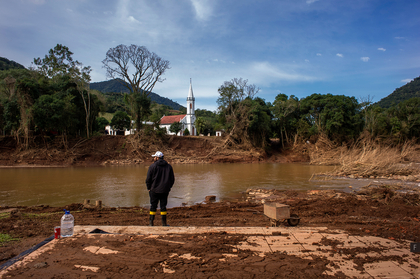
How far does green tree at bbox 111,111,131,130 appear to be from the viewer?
45469 mm

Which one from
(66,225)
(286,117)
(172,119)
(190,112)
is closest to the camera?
(66,225)

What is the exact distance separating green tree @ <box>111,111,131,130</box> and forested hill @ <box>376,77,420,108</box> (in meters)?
85.9

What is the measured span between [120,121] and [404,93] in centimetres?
10367

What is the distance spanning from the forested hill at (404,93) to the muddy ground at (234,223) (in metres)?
97.4

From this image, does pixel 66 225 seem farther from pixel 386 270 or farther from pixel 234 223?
pixel 386 270

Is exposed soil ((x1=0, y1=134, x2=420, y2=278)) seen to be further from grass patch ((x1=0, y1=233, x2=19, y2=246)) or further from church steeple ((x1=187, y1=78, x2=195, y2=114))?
church steeple ((x1=187, y1=78, x2=195, y2=114))

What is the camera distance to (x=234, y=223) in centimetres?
646

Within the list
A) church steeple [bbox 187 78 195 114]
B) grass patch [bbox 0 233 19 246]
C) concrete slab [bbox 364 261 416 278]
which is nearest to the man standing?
grass patch [bbox 0 233 19 246]

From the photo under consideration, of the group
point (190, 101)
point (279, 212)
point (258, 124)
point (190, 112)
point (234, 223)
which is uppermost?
point (190, 101)

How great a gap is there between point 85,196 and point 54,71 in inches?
1206

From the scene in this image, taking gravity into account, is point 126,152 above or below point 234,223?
above

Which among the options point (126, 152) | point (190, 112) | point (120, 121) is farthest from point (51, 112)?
point (190, 112)

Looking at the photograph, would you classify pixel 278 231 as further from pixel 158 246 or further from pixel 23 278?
pixel 23 278

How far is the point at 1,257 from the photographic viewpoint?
3.99 m
